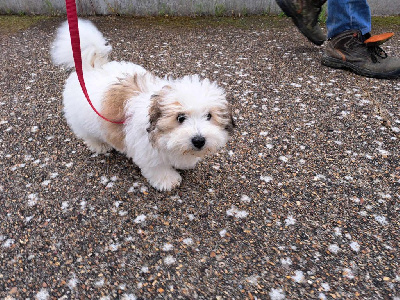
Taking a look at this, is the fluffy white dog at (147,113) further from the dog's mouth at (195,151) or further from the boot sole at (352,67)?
the boot sole at (352,67)

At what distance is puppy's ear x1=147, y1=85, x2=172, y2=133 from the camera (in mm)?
2053

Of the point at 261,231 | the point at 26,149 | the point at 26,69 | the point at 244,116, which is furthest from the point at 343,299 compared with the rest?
the point at 26,69

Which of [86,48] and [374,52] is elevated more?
[86,48]

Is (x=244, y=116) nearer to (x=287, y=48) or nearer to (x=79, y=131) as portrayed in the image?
(x=79, y=131)

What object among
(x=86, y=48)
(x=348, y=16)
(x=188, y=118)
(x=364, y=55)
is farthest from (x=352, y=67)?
(x=86, y=48)

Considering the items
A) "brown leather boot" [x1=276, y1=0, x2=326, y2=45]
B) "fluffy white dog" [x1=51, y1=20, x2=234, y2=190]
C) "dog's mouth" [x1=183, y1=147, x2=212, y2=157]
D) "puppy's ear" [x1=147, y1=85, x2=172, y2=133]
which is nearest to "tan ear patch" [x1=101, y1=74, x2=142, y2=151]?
"fluffy white dog" [x1=51, y1=20, x2=234, y2=190]

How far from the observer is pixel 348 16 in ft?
12.6

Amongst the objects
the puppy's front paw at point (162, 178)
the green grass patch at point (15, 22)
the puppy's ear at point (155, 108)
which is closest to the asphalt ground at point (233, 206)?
the puppy's front paw at point (162, 178)

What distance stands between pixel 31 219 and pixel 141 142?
1.00 metres

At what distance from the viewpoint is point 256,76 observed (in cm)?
418

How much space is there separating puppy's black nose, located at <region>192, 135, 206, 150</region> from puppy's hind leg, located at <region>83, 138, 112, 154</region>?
126cm

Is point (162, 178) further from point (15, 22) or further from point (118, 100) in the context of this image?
point (15, 22)

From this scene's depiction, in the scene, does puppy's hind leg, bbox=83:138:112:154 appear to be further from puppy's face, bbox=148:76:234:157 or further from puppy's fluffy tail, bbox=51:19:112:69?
puppy's face, bbox=148:76:234:157

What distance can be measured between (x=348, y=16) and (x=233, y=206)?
2944 mm
